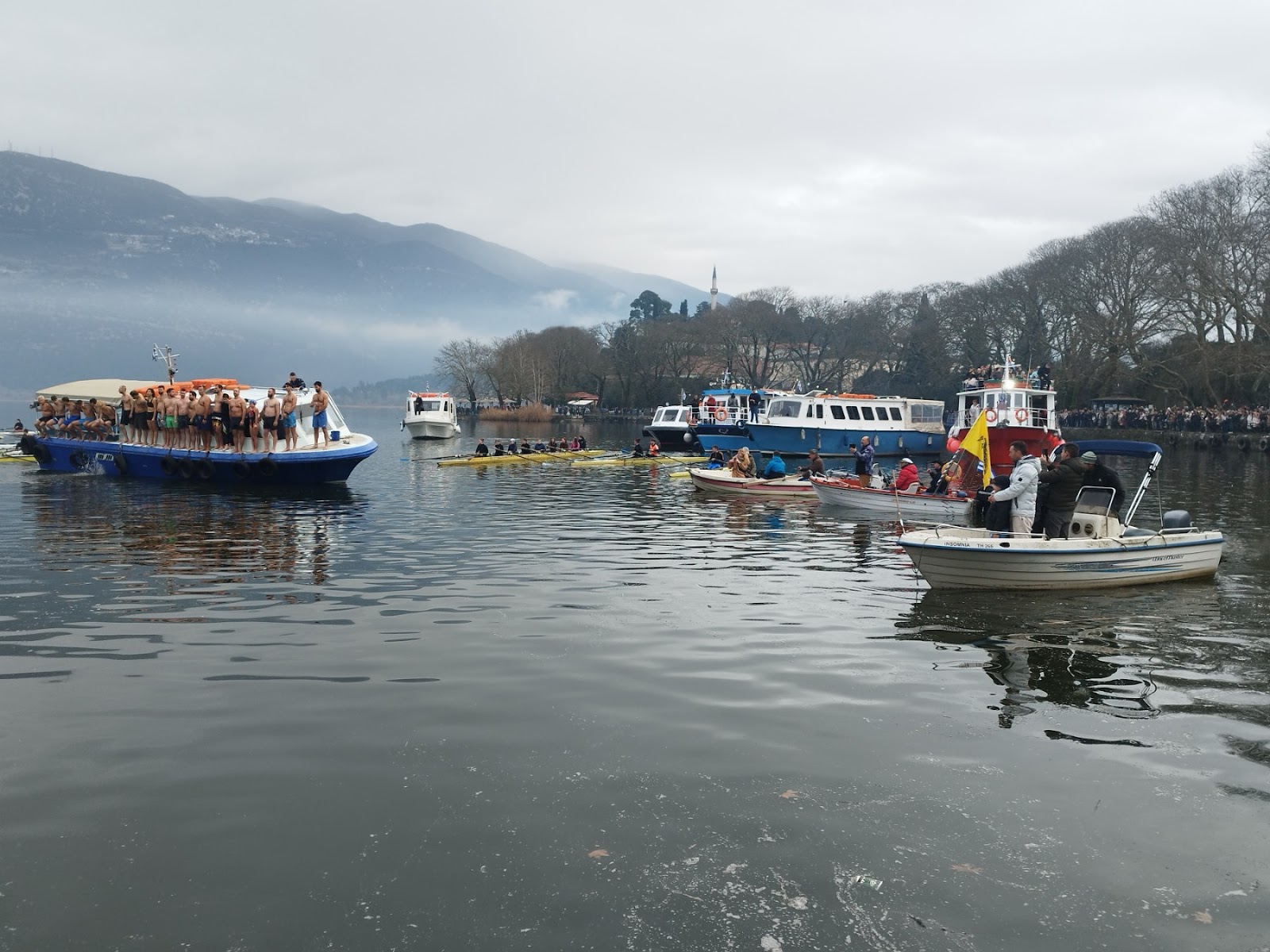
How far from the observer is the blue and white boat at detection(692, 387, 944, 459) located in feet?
176

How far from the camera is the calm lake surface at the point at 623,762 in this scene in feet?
19.2

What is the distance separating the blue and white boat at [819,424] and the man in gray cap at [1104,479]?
1450 inches

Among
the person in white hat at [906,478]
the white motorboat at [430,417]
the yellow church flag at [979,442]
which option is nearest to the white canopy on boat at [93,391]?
the person in white hat at [906,478]

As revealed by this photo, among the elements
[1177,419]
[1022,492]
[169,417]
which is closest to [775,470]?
[1022,492]

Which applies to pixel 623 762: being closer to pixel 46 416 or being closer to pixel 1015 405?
pixel 1015 405

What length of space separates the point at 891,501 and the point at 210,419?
75.8ft

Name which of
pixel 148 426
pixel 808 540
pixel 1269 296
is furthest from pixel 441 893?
pixel 1269 296

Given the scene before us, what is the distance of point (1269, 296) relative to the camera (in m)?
60.1

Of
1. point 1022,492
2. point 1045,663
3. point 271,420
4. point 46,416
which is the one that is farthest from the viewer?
point 46,416

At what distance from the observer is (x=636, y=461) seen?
45.6 m

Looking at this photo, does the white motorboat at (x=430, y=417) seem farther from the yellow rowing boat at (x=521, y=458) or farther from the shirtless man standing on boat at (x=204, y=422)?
the shirtless man standing on boat at (x=204, y=422)

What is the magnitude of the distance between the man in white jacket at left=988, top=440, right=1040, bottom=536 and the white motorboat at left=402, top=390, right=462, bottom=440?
63.2 metres

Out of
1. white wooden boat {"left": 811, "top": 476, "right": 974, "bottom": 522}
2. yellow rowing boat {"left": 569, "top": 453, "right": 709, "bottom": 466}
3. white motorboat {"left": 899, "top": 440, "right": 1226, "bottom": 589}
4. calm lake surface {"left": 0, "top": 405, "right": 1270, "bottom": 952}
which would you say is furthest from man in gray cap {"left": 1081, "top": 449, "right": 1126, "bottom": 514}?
yellow rowing boat {"left": 569, "top": 453, "right": 709, "bottom": 466}

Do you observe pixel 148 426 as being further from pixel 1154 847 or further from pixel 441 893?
pixel 1154 847
